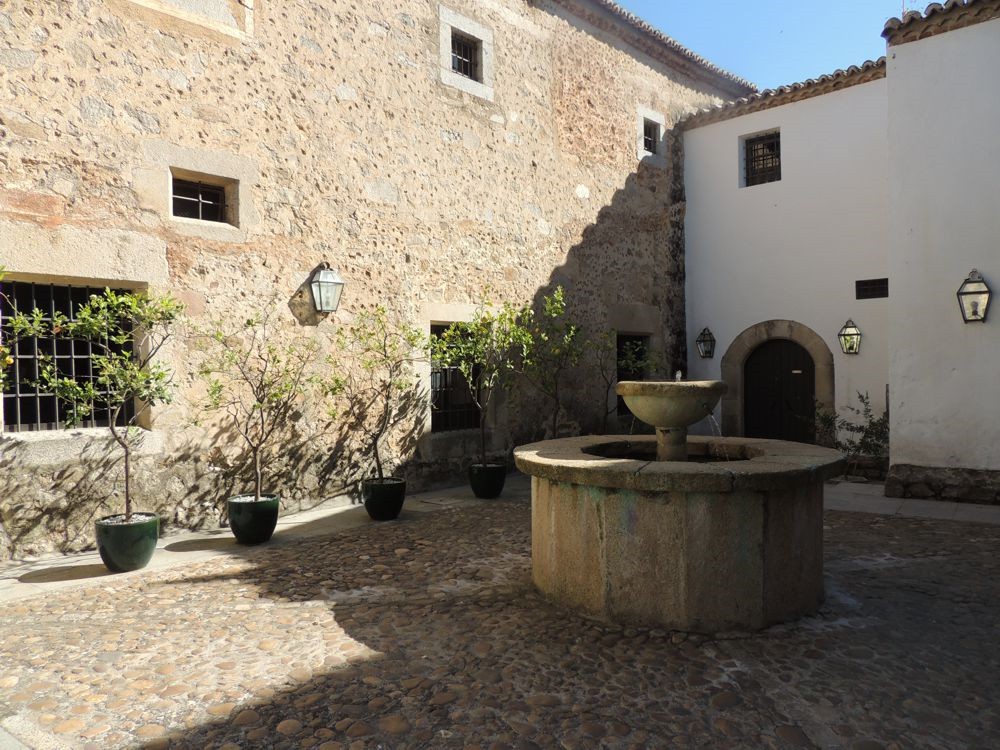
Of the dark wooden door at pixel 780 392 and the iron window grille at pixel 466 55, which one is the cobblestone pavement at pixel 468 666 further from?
the iron window grille at pixel 466 55

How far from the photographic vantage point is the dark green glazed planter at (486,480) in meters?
7.22

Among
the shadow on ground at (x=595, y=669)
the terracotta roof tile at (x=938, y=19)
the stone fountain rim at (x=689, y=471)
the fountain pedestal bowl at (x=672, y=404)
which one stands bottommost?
the shadow on ground at (x=595, y=669)

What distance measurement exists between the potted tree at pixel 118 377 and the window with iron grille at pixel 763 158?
28.1 feet

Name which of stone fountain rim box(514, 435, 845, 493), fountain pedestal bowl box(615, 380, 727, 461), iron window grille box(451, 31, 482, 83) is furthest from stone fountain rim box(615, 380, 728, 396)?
iron window grille box(451, 31, 482, 83)

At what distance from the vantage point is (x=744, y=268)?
1048 cm

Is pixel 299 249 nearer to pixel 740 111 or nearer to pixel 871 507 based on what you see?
pixel 871 507

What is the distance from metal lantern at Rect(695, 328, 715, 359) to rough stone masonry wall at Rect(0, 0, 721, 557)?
145 centimetres

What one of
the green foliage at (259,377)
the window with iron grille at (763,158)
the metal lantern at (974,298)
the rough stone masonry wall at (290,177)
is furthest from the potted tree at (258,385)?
the window with iron grille at (763,158)

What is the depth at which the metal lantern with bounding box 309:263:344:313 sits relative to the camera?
655cm

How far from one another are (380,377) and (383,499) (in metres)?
1.51

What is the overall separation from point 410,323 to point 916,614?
524 centimetres

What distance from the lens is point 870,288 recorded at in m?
9.27

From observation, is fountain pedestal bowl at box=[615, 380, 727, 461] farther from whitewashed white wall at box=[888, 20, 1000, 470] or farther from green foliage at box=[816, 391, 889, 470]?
green foliage at box=[816, 391, 889, 470]

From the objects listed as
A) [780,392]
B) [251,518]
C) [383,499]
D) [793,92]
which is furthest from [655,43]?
[251,518]
